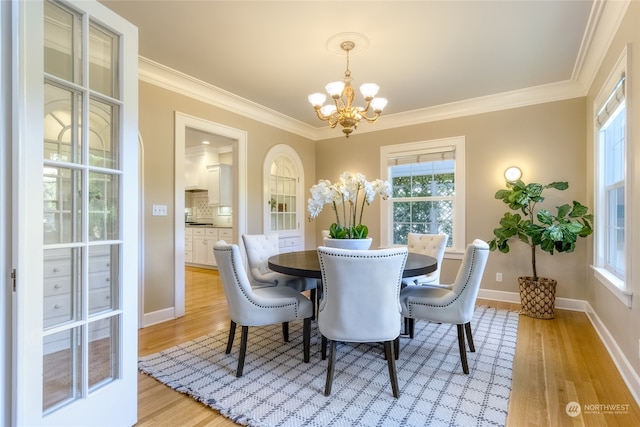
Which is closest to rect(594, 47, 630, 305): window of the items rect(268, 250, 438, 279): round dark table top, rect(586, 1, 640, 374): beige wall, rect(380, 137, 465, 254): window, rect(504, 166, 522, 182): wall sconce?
rect(586, 1, 640, 374): beige wall

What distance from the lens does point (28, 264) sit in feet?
4.17

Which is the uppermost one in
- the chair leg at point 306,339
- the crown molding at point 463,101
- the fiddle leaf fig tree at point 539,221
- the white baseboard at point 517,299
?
the crown molding at point 463,101

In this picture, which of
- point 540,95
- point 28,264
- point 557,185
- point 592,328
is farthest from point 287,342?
point 540,95

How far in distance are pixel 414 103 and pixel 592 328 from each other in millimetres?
3075

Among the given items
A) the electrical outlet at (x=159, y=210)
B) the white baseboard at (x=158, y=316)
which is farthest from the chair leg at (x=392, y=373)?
the electrical outlet at (x=159, y=210)

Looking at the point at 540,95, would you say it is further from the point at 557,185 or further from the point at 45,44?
the point at 45,44

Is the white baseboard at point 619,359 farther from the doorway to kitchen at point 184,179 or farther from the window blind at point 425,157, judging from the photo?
the doorway to kitchen at point 184,179

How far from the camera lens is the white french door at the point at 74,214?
4.14 ft

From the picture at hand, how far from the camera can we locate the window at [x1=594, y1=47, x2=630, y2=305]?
2.39 metres

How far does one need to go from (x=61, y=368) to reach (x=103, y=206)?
0.74m

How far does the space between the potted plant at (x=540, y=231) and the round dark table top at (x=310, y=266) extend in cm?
149

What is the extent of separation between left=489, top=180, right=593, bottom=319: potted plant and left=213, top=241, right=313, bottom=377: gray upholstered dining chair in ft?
8.35

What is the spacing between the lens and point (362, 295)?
1822 millimetres

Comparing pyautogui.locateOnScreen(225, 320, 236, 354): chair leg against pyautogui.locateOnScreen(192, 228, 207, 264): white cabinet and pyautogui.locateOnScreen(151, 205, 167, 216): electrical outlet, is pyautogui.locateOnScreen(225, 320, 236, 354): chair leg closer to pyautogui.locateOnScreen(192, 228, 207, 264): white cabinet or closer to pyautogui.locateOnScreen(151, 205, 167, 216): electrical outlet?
pyautogui.locateOnScreen(151, 205, 167, 216): electrical outlet
